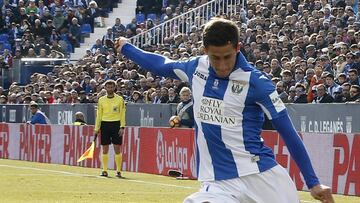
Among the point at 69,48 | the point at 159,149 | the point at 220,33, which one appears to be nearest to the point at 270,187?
the point at 220,33

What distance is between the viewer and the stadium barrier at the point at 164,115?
20203 mm

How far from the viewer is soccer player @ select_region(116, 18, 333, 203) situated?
7418mm

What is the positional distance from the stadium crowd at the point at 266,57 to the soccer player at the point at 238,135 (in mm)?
13081

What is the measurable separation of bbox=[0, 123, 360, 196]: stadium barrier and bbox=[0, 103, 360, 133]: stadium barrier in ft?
3.35

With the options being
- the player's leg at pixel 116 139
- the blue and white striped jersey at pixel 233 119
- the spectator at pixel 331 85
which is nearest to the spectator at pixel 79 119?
the player's leg at pixel 116 139

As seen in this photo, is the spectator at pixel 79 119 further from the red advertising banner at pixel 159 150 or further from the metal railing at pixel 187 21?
the metal railing at pixel 187 21

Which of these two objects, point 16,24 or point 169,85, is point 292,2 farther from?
point 16,24

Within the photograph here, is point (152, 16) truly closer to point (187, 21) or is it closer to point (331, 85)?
point (187, 21)

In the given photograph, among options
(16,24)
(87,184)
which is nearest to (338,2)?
(87,184)

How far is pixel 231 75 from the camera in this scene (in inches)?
298

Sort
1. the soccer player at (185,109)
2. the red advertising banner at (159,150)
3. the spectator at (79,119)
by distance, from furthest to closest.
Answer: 1. the spectator at (79,119)
2. the red advertising banner at (159,150)
3. the soccer player at (185,109)

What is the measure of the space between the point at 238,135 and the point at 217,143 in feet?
0.53

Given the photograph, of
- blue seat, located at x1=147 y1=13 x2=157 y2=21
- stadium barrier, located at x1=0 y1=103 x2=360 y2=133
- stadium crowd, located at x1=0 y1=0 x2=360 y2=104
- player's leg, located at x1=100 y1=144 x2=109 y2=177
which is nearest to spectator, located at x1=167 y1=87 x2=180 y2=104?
stadium crowd, located at x1=0 y1=0 x2=360 y2=104

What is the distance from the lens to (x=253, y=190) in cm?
748
